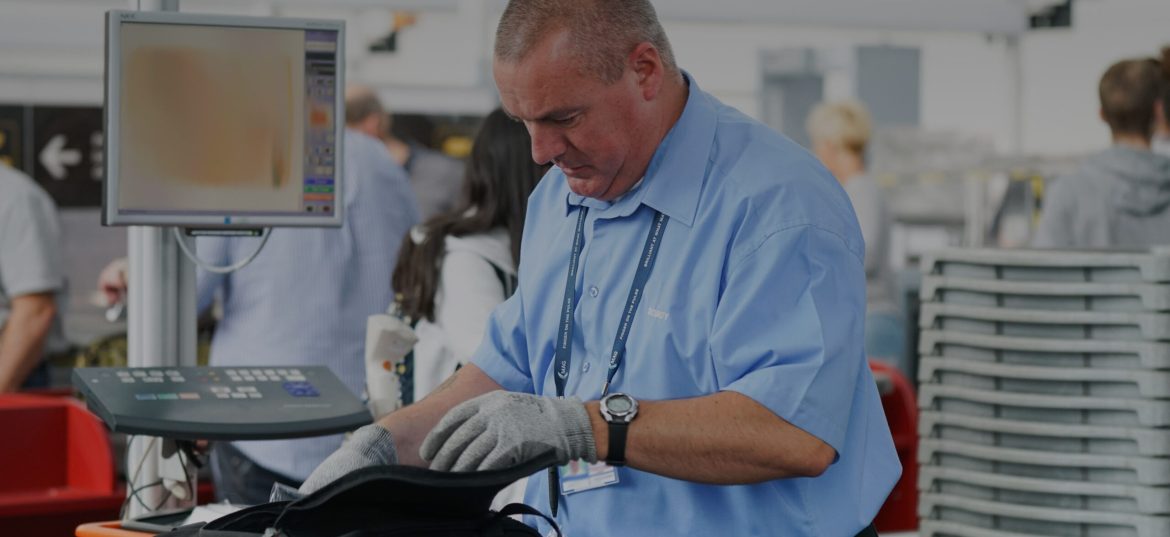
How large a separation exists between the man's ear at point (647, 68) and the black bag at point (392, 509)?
0.52 metres

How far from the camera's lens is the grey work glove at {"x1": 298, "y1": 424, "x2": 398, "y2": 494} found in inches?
73.9

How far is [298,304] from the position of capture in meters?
3.61

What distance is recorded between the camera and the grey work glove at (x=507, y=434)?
1667 millimetres

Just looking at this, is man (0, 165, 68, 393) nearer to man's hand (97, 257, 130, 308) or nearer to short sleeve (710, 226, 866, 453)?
man's hand (97, 257, 130, 308)

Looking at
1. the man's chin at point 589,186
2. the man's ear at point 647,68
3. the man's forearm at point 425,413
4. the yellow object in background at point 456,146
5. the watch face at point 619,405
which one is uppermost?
the yellow object in background at point 456,146

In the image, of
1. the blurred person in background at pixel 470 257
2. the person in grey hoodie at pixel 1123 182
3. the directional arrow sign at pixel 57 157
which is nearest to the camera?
the blurred person in background at pixel 470 257

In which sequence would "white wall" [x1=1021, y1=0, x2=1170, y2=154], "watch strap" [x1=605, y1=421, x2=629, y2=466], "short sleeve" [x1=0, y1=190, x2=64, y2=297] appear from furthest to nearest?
"white wall" [x1=1021, y1=0, x2=1170, y2=154], "short sleeve" [x1=0, y1=190, x2=64, y2=297], "watch strap" [x1=605, y1=421, x2=629, y2=466]

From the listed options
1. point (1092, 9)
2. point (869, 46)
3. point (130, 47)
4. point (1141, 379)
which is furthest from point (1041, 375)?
point (1092, 9)

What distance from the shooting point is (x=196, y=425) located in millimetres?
2359

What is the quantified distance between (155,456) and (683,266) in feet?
4.45

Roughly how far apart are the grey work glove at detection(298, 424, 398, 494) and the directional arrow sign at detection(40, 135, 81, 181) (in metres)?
5.10

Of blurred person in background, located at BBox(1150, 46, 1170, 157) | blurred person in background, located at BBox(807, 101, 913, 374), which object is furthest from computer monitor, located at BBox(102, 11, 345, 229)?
blurred person in background, located at BBox(807, 101, 913, 374)

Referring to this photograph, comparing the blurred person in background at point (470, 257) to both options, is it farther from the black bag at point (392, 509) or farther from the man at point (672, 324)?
the black bag at point (392, 509)

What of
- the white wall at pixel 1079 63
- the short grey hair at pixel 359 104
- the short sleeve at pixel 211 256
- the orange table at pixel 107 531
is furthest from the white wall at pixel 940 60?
the orange table at pixel 107 531
